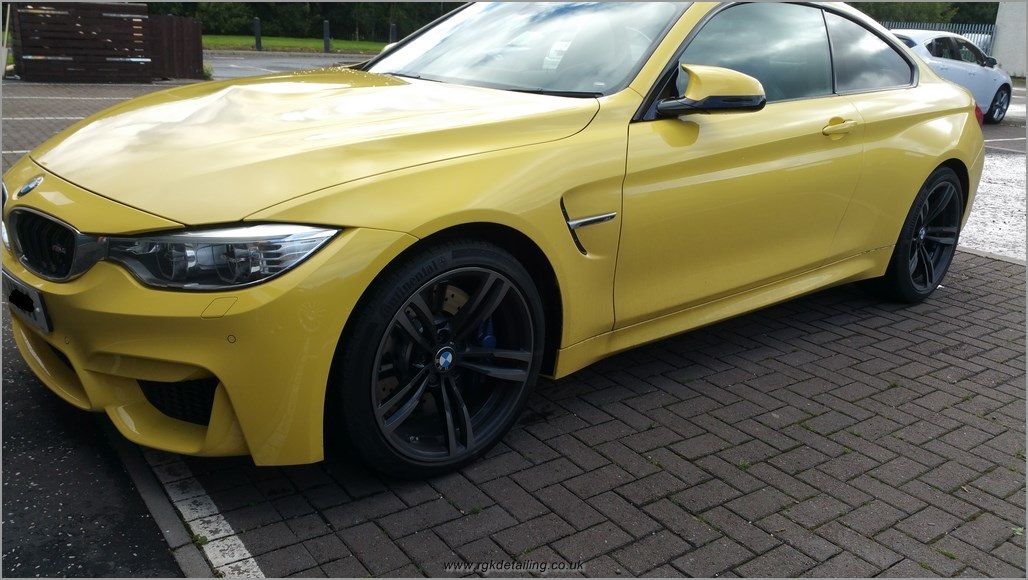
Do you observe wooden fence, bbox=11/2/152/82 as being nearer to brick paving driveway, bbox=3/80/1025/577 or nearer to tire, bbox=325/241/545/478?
brick paving driveway, bbox=3/80/1025/577

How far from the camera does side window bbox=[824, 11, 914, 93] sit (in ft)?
14.4

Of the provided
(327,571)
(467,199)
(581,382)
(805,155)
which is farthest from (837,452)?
(327,571)

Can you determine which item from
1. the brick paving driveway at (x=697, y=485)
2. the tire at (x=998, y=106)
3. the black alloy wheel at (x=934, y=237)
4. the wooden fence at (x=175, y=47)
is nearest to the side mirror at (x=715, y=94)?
the brick paving driveway at (x=697, y=485)

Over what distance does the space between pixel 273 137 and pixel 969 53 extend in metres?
15.9

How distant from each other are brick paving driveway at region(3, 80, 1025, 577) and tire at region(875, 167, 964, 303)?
77cm

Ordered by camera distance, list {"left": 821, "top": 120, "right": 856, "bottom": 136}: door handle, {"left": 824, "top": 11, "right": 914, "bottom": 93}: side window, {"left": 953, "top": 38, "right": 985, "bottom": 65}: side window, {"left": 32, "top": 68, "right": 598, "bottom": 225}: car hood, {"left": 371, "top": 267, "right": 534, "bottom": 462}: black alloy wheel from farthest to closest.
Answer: {"left": 953, "top": 38, "right": 985, "bottom": 65}: side window → {"left": 824, "top": 11, "right": 914, "bottom": 93}: side window → {"left": 821, "top": 120, "right": 856, "bottom": 136}: door handle → {"left": 371, "top": 267, "right": 534, "bottom": 462}: black alloy wheel → {"left": 32, "top": 68, "right": 598, "bottom": 225}: car hood

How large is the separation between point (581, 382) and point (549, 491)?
3.24 feet

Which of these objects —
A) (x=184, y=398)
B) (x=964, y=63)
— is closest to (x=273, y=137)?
(x=184, y=398)

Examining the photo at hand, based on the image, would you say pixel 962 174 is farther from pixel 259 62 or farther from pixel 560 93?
pixel 259 62

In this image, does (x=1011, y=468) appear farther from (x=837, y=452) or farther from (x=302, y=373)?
(x=302, y=373)

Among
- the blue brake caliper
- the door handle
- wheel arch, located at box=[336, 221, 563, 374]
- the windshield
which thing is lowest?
the blue brake caliper

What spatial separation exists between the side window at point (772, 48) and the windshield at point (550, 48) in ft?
0.63

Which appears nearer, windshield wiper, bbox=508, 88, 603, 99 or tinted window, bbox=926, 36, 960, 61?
windshield wiper, bbox=508, 88, 603, 99

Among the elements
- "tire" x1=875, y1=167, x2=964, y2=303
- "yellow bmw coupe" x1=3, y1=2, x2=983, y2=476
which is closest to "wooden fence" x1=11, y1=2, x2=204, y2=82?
"yellow bmw coupe" x1=3, y1=2, x2=983, y2=476
